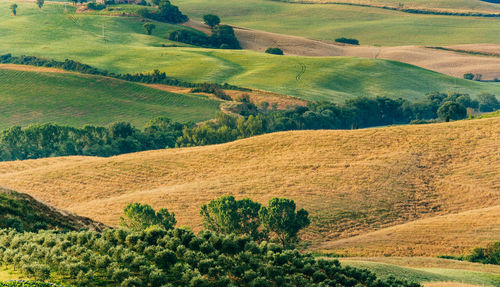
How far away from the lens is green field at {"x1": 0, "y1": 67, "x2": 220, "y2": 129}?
395ft

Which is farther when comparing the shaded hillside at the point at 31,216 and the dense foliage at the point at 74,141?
the dense foliage at the point at 74,141

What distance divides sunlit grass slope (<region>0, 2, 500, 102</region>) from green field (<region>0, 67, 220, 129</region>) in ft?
71.2

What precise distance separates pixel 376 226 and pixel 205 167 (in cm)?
2487

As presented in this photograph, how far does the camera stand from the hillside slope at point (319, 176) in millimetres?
60344

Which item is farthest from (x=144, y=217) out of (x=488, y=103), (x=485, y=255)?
(x=488, y=103)

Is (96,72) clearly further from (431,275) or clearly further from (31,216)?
(431,275)

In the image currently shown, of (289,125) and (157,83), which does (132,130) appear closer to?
(289,125)

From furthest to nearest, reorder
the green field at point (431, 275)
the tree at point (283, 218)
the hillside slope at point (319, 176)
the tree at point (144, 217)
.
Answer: the hillside slope at point (319, 176)
the tree at point (144, 217)
the tree at point (283, 218)
the green field at point (431, 275)

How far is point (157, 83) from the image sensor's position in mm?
149750

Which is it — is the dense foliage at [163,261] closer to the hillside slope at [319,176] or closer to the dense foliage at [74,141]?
the hillside slope at [319,176]

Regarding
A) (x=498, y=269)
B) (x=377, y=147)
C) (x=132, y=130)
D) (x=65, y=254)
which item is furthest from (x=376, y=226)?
(x=132, y=130)

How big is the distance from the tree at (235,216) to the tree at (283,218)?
3.32ft

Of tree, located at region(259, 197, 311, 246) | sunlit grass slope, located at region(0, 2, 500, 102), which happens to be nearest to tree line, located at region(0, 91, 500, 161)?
sunlit grass slope, located at region(0, 2, 500, 102)

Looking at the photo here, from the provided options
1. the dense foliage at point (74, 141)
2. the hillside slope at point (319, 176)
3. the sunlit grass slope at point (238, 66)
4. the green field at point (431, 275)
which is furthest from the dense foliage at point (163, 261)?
the sunlit grass slope at point (238, 66)
